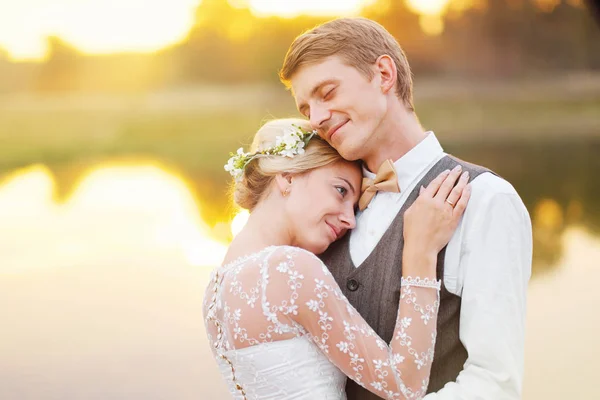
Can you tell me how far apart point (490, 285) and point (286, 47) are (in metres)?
18.1

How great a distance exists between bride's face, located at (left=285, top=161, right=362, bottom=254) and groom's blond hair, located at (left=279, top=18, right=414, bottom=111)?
1.05 feet

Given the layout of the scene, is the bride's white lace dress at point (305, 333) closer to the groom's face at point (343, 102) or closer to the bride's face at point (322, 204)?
the bride's face at point (322, 204)

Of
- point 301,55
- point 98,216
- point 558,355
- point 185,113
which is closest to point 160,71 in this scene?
point 98,216

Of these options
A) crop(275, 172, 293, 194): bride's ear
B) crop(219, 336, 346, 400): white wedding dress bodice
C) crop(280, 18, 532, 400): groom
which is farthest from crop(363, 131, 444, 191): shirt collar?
crop(219, 336, 346, 400): white wedding dress bodice

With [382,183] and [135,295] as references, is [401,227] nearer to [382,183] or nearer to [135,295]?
[382,183]

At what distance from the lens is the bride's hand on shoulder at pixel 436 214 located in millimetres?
2029

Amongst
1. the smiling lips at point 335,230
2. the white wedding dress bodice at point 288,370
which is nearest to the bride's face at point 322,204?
the smiling lips at point 335,230

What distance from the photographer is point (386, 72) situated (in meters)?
2.23

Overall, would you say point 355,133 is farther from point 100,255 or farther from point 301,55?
point 100,255

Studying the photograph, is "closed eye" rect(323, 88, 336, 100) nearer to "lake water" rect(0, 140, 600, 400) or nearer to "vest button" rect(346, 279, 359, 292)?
"vest button" rect(346, 279, 359, 292)

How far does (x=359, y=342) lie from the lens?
201 cm

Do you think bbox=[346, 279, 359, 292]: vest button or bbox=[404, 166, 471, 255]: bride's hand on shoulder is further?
bbox=[346, 279, 359, 292]: vest button

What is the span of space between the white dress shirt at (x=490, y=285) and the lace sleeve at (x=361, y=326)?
9cm

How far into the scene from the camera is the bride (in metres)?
2.01
